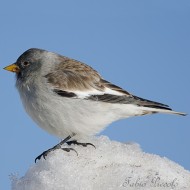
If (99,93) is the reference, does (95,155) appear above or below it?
below

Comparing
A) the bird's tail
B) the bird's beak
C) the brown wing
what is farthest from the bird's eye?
the bird's tail

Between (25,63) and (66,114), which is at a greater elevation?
(25,63)

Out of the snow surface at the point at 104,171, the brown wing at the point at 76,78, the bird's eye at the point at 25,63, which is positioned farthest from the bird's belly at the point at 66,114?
the bird's eye at the point at 25,63

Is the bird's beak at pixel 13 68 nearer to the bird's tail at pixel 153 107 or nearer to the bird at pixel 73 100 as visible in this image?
the bird at pixel 73 100

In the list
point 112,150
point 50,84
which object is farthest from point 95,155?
point 50,84

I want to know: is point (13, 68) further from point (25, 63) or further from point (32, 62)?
point (32, 62)

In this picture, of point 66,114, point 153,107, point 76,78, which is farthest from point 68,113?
point 153,107

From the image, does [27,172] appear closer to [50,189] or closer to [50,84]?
[50,189]
